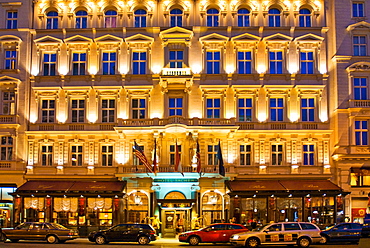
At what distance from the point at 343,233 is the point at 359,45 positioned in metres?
17.7

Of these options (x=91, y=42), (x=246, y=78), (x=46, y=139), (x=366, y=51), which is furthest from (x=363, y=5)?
(x=46, y=139)

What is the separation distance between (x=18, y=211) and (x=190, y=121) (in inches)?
602

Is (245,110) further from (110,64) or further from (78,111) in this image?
(78,111)

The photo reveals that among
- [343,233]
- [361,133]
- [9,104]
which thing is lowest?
[343,233]

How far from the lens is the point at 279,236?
3086 centimetres

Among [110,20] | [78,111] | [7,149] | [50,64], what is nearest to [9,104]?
[7,149]

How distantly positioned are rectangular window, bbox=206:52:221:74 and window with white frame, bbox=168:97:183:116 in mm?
3505

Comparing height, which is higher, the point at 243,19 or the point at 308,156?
the point at 243,19

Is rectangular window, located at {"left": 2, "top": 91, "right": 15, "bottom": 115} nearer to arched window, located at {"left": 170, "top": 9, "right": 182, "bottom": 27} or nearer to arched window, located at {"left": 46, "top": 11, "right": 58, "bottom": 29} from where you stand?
arched window, located at {"left": 46, "top": 11, "right": 58, "bottom": 29}

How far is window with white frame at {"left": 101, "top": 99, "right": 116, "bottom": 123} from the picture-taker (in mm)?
44656

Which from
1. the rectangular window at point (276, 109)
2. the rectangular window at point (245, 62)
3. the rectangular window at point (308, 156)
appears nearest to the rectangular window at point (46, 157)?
the rectangular window at point (245, 62)

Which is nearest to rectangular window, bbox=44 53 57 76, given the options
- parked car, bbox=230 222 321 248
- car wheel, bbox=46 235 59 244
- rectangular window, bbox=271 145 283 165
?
car wheel, bbox=46 235 59 244

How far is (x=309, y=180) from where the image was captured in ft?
141

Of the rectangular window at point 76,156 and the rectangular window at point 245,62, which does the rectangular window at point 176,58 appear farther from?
the rectangular window at point 76,156
